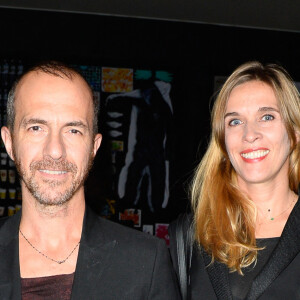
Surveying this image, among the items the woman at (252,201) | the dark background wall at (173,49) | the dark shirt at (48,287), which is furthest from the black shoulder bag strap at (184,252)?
the dark background wall at (173,49)

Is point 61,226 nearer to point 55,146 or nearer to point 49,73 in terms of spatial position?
point 55,146

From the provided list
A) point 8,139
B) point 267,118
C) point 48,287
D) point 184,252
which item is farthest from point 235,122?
point 48,287

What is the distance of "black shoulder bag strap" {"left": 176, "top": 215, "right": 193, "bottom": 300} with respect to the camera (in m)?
2.32

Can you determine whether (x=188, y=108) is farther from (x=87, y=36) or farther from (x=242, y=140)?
(x=242, y=140)

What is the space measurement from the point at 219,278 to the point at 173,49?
3880 millimetres

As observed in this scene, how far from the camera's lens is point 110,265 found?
1.98 m

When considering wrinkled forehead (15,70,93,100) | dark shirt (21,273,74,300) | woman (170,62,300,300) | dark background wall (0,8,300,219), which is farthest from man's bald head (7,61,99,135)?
dark background wall (0,8,300,219)

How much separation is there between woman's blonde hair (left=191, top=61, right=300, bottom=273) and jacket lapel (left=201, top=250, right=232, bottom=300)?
36mm

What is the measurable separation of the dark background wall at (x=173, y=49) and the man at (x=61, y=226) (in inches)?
130

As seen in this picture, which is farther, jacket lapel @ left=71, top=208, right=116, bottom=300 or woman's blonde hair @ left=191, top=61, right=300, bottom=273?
woman's blonde hair @ left=191, top=61, right=300, bottom=273

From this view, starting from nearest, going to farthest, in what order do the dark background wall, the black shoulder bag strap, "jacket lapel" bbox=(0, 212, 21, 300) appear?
1. "jacket lapel" bbox=(0, 212, 21, 300)
2. the black shoulder bag strap
3. the dark background wall

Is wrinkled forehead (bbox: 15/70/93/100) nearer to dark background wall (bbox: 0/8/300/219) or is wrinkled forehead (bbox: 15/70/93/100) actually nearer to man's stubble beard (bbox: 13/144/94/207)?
man's stubble beard (bbox: 13/144/94/207)

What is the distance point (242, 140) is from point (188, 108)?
3.25 metres

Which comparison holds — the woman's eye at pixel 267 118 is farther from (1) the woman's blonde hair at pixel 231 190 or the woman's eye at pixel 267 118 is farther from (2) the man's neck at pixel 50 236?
(2) the man's neck at pixel 50 236
